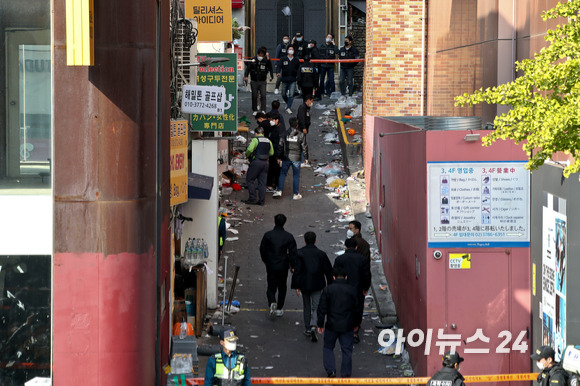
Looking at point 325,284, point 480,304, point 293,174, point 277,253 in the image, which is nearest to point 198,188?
point 277,253

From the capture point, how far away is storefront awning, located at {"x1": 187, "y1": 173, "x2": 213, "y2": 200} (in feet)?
49.3

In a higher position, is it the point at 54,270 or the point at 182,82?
the point at 182,82

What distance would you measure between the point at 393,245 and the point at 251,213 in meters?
6.20

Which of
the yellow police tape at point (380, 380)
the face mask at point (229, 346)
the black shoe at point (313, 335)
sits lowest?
the black shoe at point (313, 335)

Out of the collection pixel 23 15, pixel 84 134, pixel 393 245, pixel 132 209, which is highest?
pixel 23 15

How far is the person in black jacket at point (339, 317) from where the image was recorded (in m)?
12.7

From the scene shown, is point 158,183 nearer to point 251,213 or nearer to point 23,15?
point 23,15

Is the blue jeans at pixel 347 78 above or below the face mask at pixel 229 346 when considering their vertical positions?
above

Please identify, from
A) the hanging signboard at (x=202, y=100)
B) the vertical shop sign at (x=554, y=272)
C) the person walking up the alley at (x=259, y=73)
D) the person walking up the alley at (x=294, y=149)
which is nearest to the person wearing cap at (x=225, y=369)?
the vertical shop sign at (x=554, y=272)

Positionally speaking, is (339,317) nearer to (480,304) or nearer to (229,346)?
(480,304)

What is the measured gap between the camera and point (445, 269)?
38.6 feet

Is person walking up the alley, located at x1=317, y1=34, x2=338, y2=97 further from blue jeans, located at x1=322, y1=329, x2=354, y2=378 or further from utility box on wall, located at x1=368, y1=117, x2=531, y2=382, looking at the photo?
utility box on wall, located at x1=368, y1=117, x2=531, y2=382

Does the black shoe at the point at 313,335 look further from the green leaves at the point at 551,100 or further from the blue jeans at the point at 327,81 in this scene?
the blue jeans at the point at 327,81

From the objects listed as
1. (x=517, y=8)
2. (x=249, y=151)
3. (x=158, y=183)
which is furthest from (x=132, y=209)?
(x=249, y=151)
